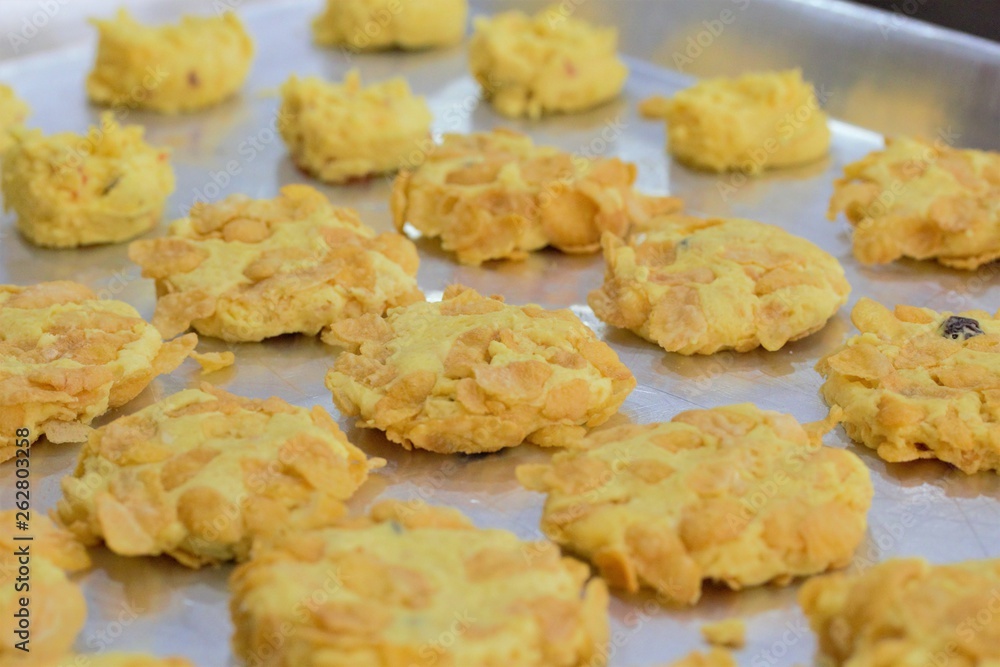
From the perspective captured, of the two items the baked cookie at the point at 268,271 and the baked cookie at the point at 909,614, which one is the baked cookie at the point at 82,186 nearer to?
the baked cookie at the point at 268,271

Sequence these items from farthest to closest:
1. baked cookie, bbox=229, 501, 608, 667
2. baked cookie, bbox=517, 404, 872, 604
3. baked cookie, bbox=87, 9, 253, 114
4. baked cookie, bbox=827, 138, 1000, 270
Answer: baked cookie, bbox=87, 9, 253, 114
baked cookie, bbox=827, 138, 1000, 270
baked cookie, bbox=517, 404, 872, 604
baked cookie, bbox=229, 501, 608, 667

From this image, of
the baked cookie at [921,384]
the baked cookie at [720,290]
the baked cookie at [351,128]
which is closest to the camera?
the baked cookie at [921,384]

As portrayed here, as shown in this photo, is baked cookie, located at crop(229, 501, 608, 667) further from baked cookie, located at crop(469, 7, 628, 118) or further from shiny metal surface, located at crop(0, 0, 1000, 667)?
baked cookie, located at crop(469, 7, 628, 118)

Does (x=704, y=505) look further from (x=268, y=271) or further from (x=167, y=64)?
(x=167, y=64)

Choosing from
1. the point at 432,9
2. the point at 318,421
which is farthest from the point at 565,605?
the point at 432,9

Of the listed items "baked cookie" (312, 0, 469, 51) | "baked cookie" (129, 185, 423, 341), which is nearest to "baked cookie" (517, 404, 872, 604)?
"baked cookie" (129, 185, 423, 341)

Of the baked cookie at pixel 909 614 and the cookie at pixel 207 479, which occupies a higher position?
the baked cookie at pixel 909 614

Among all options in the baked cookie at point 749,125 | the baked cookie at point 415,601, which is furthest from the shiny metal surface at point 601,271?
the baked cookie at point 415,601
